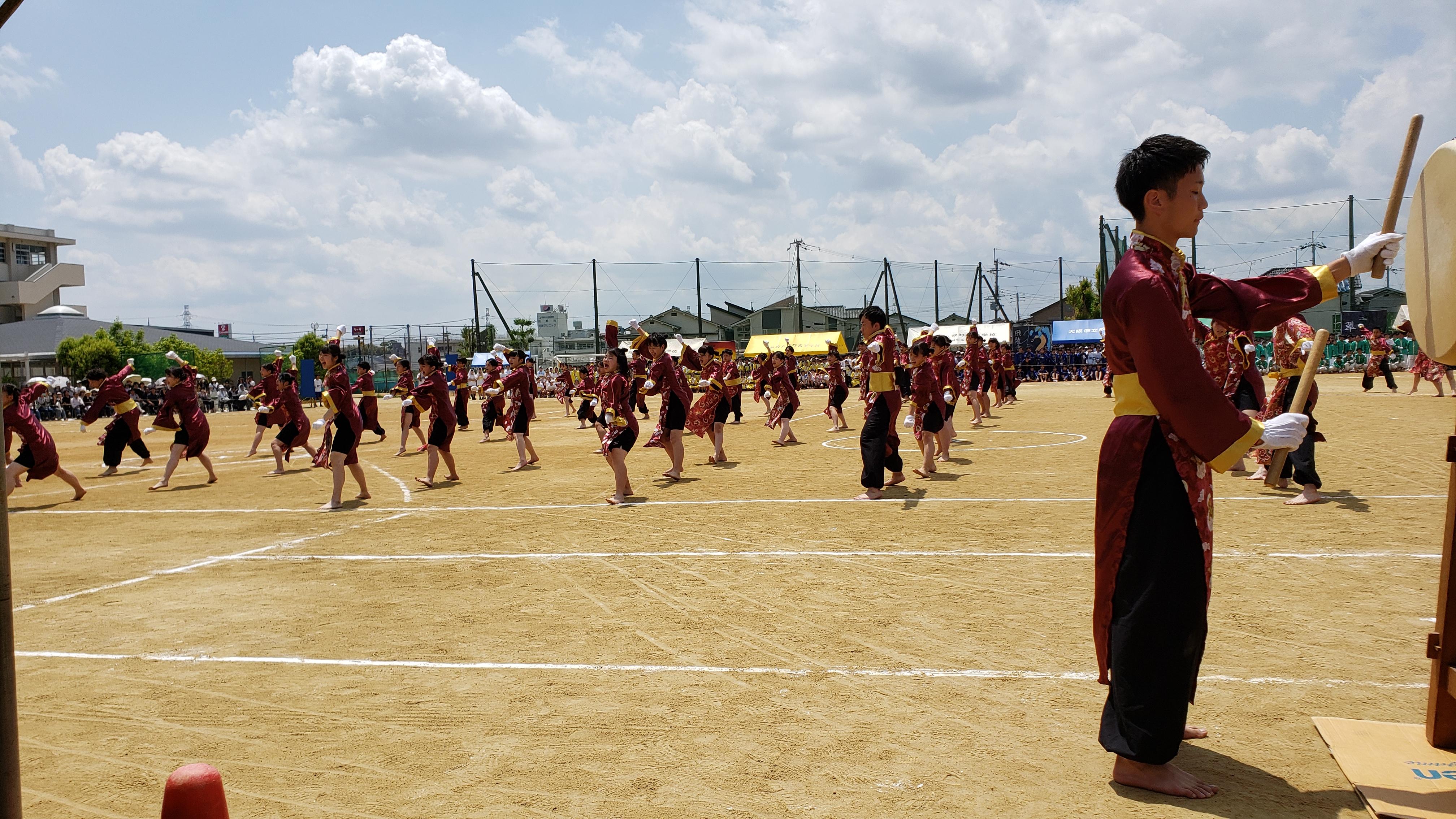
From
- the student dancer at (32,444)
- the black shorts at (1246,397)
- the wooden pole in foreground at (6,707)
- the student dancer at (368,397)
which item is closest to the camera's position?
the wooden pole in foreground at (6,707)

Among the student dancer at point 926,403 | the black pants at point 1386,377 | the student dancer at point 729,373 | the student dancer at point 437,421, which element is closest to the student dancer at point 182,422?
the student dancer at point 437,421

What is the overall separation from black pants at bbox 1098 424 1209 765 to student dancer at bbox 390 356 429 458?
55.8 ft

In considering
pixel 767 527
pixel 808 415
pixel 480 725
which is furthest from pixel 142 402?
pixel 480 725

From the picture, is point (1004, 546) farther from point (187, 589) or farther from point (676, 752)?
point (187, 589)

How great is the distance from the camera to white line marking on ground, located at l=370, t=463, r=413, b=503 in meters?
12.7

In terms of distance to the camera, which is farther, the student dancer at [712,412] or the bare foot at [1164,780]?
the student dancer at [712,412]

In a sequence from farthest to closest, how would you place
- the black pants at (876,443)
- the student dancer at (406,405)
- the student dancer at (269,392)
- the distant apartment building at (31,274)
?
the distant apartment building at (31,274) → the student dancer at (406,405) → the student dancer at (269,392) → the black pants at (876,443)

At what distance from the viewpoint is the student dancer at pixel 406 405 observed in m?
19.1

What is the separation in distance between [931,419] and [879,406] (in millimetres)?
1968

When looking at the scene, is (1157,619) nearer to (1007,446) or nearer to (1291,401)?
(1291,401)

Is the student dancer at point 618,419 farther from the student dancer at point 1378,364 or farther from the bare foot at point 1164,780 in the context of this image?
the student dancer at point 1378,364

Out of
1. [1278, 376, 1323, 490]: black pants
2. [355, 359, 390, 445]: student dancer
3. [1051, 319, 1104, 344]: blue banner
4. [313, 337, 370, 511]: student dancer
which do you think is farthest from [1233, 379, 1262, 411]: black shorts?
[1051, 319, 1104, 344]: blue banner

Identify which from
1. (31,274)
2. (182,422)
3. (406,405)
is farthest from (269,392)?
(31,274)

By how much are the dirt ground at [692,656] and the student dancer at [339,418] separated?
1008 mm
